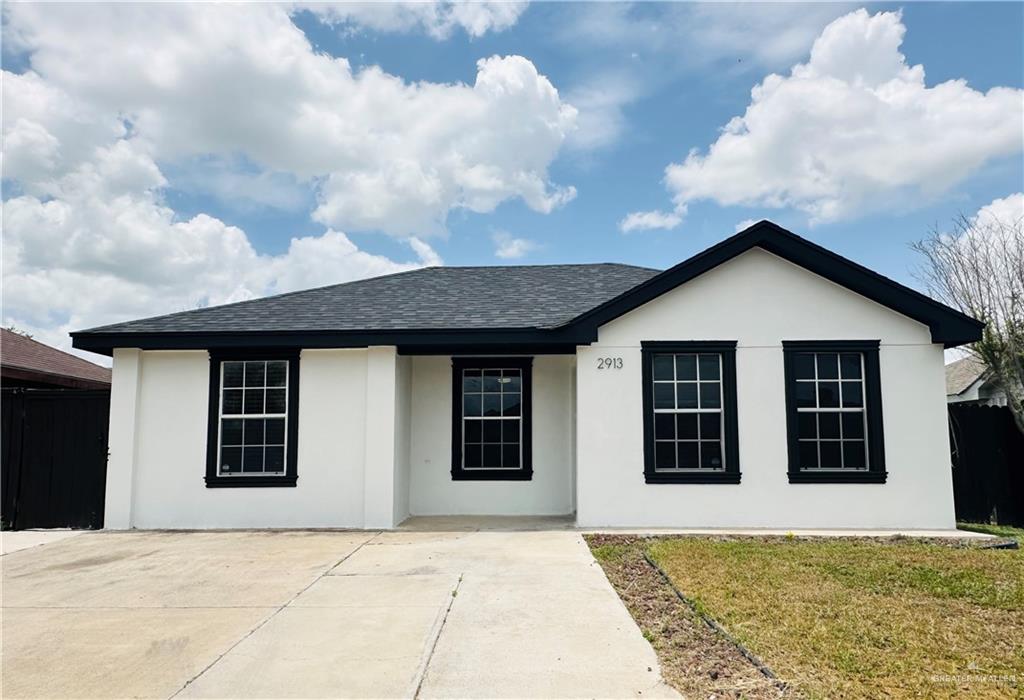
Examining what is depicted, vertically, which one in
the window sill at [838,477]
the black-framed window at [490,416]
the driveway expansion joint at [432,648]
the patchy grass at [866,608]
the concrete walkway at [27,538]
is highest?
the black-framed window at [490,416]

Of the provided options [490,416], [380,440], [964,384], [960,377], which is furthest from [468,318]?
[960,377]

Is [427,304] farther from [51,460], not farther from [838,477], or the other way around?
[838,477]

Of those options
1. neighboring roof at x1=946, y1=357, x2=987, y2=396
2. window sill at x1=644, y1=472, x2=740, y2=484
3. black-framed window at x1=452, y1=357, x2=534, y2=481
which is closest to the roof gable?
black-framed window at x1=452, y1=357, x2=534, y2=481

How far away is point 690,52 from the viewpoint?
40.2 feet

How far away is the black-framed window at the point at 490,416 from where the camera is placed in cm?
1139

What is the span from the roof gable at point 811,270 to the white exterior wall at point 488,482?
188 cm

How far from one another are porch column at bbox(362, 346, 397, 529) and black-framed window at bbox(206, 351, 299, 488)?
124 cm

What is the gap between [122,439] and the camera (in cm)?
1034

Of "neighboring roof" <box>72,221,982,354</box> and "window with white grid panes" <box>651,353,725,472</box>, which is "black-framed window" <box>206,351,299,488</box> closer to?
"neighboring roof" <box>72,221,982,354</box>

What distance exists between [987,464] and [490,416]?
8265mm

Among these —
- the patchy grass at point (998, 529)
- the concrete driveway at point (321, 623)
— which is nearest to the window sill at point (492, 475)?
the concrete driveway at point (321, 623)

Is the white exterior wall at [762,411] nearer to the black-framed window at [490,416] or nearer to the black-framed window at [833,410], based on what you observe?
the black-framed window at [833,410]

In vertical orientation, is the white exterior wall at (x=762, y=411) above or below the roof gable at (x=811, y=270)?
below

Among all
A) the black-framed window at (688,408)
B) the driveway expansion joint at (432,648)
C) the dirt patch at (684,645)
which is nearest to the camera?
the dirt patch at (684,645)
